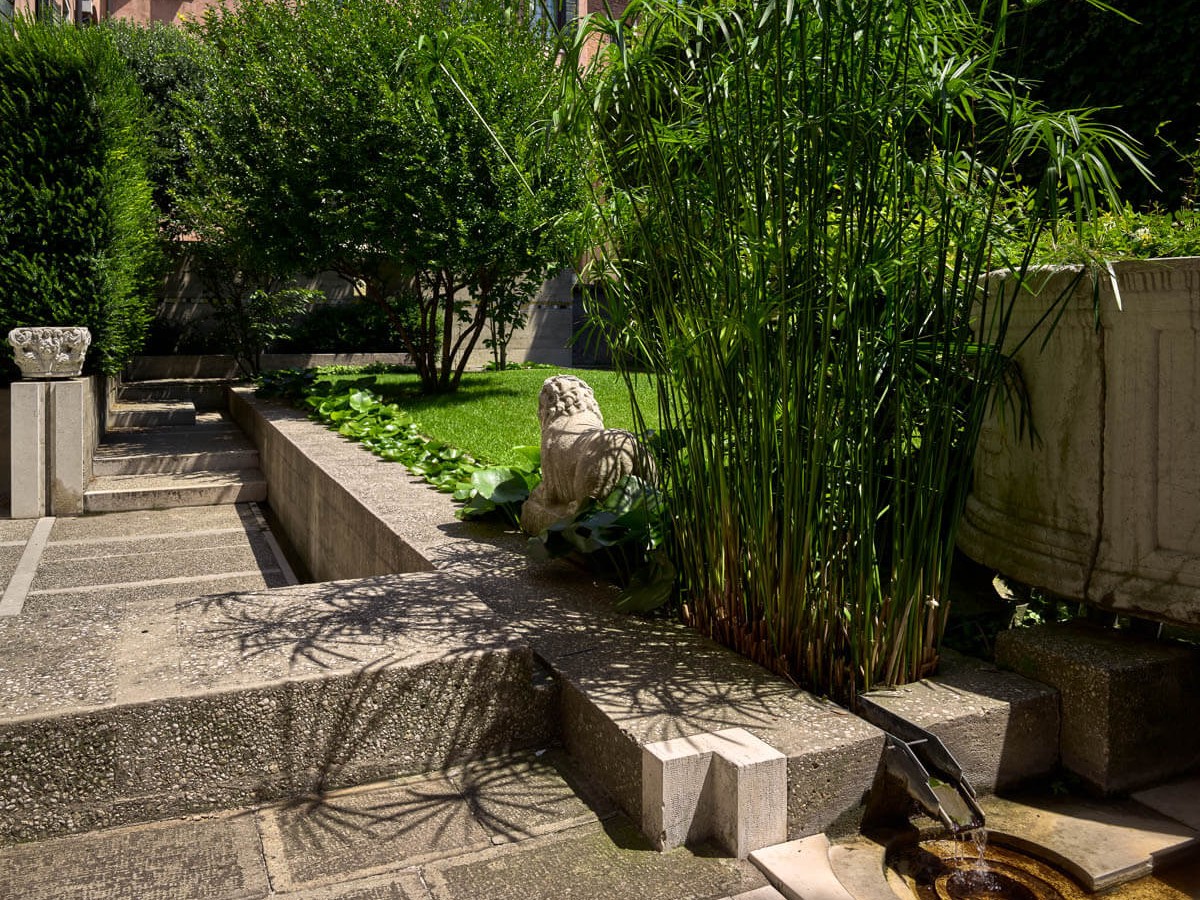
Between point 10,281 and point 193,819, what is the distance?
6.78 m

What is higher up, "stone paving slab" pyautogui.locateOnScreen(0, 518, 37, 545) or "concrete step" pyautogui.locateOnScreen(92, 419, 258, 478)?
"concrete step" pyautogui.locateOnScreen(92, 419, 258, 478)

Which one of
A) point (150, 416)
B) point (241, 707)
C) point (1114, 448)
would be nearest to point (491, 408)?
point (150, 416)

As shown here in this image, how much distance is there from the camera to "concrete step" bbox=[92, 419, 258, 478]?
866 centimetres

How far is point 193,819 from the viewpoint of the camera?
227 cm

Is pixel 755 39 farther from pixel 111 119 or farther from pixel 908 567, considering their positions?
pixel 111 119

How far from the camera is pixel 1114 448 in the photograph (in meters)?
2.47

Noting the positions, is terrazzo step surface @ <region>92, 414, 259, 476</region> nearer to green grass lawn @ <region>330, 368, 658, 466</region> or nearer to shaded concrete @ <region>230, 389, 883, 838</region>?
green grass lawn @ <region>330, 368, 658, 466</region>

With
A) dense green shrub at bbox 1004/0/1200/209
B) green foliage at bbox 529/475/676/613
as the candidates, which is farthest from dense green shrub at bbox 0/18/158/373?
dense green shrub at bbox 1004/0/1200/209

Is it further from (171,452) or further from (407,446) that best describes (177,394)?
(407,446)

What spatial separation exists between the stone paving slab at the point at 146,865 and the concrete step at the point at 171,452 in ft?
23.2

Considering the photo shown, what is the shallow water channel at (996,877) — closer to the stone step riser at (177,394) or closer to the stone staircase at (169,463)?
the stone staircase at (169,463)

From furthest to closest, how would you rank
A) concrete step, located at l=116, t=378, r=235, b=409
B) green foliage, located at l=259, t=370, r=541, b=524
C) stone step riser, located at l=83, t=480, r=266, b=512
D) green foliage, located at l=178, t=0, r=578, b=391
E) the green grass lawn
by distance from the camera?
1. concrete step, located at l=116, t=378, r=235, b=409
2. green foliage, located at l=178, t=0, r=578, b=391
3. stone step riser, located at l=83, t=480, r=266, b=512
4. the green grass lawn
5. green foliage, located at l=259, t=370, r=541, b=524

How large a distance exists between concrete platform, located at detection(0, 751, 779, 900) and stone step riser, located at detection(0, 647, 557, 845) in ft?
0.17

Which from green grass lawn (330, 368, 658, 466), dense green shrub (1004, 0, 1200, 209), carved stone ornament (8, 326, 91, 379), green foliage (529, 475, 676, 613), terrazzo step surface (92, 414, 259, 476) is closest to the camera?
green foliage (529, 475, 676, 613)
